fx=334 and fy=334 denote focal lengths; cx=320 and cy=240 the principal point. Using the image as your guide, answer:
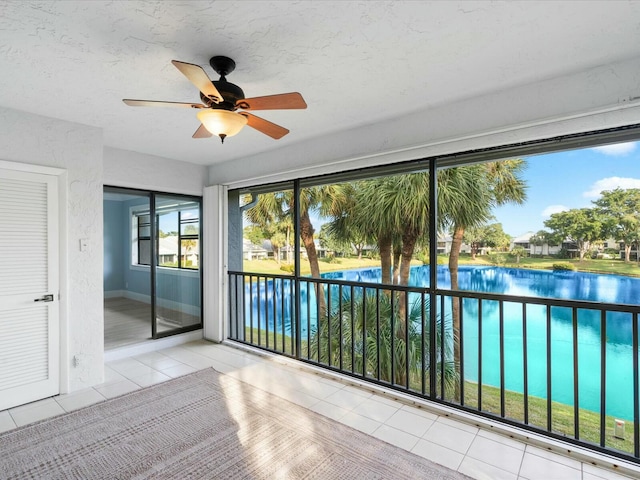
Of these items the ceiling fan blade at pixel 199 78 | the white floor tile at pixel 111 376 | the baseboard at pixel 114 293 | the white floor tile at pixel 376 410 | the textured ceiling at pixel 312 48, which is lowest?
the white floor tile at pixel 376 410

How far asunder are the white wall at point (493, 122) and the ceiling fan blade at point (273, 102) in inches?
46.4

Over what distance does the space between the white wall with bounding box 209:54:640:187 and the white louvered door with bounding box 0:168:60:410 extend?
2.30 m

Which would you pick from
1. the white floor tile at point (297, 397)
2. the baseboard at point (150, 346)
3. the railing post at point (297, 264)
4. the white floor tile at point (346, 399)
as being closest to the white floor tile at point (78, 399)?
the baseboard at point (150, 346)

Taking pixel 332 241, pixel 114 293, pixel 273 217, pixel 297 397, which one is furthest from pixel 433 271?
pixel 114 293

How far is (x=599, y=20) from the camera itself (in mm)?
1646

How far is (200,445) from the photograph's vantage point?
7.25 feet

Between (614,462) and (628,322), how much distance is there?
0.88 m

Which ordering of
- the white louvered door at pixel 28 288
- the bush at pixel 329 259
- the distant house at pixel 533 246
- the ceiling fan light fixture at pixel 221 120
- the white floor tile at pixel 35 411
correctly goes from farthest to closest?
the bush at pixel 329 259
the distant house at pixel 533 246
the white louvered door at pixel 28 288
the white floor tile at pixel 35 411
the ceiling fan light fixture at pixel 221 120

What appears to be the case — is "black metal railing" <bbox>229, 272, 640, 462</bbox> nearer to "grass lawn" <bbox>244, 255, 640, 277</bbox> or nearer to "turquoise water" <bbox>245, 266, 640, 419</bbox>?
"turquoise water" <bbox>245, 266, 640, 419</bbox>

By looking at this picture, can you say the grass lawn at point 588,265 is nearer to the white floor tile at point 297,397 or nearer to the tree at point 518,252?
the tree at point 518,252

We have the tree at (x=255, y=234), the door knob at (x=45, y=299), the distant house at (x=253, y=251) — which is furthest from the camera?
the tree at (x=255, y=234)

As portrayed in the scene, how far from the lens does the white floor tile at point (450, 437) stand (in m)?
2.20

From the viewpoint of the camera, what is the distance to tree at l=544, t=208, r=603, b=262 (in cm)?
288

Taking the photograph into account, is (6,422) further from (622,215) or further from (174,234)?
(622,215)
